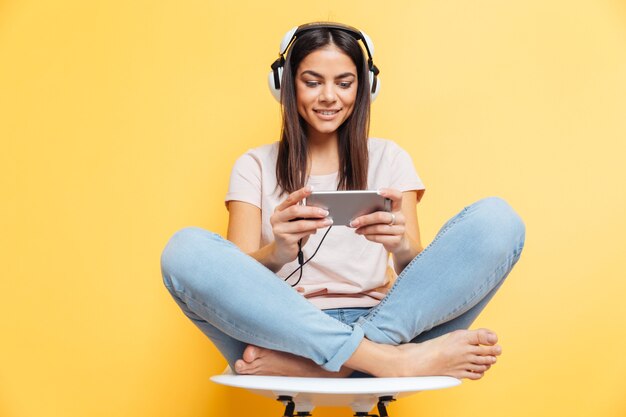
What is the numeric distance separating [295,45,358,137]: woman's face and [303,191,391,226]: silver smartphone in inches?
16.7

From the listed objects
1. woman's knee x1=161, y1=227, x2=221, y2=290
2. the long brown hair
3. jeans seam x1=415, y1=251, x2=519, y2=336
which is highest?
the long brown hair

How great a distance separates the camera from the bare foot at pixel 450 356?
1.47m

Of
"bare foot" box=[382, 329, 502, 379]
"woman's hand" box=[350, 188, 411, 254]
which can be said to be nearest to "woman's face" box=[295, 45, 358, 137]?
"woman's hand" box=[350, 188, 411, 254]

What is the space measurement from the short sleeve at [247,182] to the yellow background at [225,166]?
1.51ft

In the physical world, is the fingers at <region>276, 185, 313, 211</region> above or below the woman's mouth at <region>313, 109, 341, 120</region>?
below

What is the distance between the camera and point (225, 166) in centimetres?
244

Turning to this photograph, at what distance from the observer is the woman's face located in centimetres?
189

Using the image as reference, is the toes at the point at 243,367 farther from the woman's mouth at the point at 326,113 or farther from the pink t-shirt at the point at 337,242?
the woman's mouth at the point at 326,113

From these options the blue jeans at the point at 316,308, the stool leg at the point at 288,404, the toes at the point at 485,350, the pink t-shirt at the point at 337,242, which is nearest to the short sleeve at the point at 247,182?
the pink t-shirt at the point at 337,242

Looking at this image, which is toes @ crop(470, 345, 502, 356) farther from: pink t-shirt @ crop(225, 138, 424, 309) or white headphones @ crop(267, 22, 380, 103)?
white headphones @ crop(267, 22, 380, 103)

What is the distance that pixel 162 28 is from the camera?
8.13 feet

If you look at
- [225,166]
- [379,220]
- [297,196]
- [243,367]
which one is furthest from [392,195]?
[225,166]

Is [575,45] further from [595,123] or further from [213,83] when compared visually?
[213,83]

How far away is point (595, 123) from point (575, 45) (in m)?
0.25
